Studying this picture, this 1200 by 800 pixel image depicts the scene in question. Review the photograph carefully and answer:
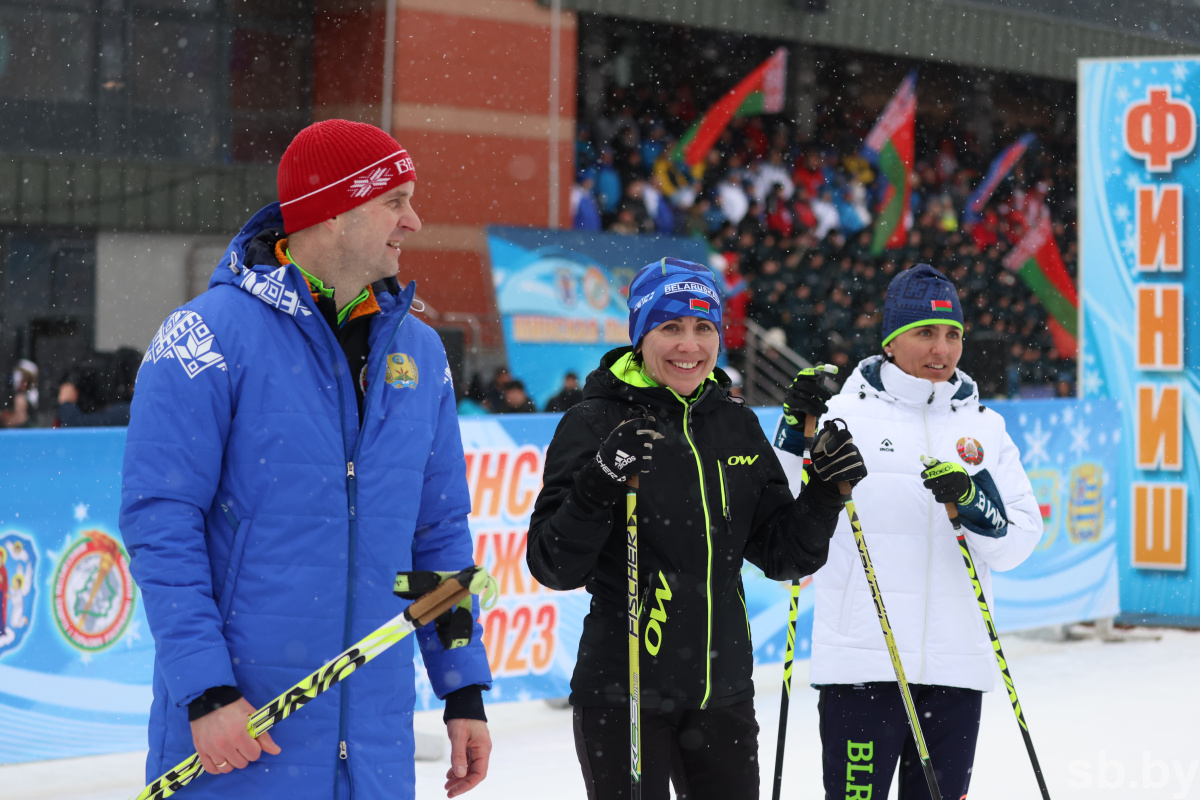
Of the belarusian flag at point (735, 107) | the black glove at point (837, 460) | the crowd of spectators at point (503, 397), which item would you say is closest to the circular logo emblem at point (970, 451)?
the black glove at point (837, 460)

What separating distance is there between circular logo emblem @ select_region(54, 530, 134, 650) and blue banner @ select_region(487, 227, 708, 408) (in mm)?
9715

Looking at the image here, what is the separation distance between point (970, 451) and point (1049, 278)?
22457 millimetres

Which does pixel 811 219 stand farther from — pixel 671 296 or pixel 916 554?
pixel 671 296

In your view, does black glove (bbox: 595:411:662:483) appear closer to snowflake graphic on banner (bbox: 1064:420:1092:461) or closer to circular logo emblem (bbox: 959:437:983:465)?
circular logo emblem (bbox: 959:437:983:465)

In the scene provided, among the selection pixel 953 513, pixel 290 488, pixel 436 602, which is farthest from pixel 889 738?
pixel 290 488

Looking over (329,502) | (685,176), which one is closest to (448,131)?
(685,176)

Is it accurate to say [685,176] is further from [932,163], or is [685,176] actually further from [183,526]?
[183,526]

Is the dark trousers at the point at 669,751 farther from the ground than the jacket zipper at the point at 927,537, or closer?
A: closer

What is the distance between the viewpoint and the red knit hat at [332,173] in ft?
7.73

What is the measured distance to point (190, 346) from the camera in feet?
7.29

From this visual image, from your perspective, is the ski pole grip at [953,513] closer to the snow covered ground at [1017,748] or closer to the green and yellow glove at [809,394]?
the green and yellow glove at [809,394]

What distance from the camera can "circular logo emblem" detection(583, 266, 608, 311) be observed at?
15914mm

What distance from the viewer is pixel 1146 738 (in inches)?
247

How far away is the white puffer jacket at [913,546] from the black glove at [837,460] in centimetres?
68
